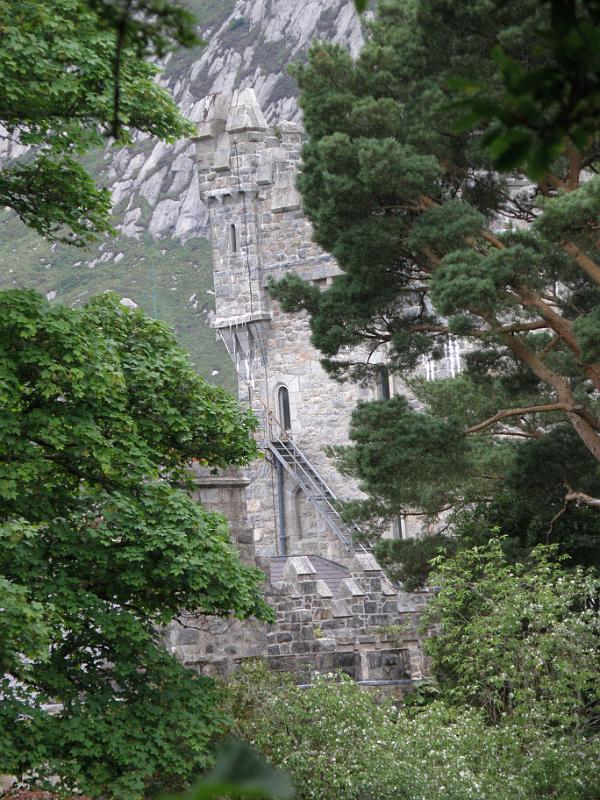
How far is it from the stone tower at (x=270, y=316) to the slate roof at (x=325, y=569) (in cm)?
317

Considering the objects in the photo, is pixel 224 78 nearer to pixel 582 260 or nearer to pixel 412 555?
pixel 412 555

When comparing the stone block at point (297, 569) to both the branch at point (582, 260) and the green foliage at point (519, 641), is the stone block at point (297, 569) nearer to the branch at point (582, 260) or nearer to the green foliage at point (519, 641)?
the green foliage at point (519, 641)

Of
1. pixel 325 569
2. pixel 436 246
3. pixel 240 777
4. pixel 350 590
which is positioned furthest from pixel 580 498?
pixel 240 777

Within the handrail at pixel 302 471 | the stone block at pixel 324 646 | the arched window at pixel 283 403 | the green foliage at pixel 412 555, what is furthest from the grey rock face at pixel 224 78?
the stone block at pixel 324 646

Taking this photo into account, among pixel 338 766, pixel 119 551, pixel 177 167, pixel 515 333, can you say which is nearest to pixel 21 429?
pixel 119 551

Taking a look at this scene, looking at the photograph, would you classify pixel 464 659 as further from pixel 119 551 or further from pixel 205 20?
pixel 205 20

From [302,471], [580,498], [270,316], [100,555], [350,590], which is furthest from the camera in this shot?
[270,316]

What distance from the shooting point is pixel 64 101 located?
43.7 ft

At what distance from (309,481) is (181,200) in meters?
50.5

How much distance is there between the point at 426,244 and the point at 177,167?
Result: 7138 centimetres

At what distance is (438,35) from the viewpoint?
16.2 meters

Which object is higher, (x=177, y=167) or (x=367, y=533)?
(x=177, y=167)

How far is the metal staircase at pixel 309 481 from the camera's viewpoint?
32.4 m

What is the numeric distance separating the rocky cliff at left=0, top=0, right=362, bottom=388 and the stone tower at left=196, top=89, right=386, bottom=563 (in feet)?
73.6
